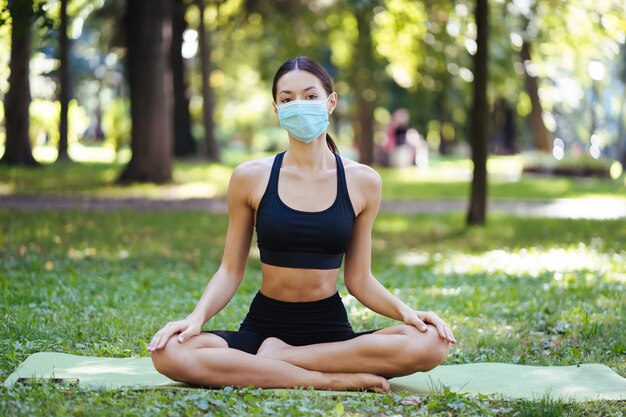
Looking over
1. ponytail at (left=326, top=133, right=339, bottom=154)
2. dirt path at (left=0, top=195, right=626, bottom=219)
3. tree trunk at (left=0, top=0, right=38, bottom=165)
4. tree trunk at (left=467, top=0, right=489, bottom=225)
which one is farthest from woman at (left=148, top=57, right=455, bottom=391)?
tree trunk at (left=0, top=0, right=38, bottom=165)

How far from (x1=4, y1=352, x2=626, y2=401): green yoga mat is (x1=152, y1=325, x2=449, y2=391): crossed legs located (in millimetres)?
162

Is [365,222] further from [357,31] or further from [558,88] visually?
[558,88]

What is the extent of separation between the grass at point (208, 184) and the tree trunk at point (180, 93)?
2.65 meters

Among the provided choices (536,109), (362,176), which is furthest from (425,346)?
(536,109)

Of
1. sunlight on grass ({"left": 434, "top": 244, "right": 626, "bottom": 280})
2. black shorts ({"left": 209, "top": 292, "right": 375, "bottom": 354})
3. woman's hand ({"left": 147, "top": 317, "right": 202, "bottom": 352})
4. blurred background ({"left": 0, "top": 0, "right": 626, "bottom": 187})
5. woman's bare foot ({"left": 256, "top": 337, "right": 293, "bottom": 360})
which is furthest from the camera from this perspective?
blurred background ({"left": 0, "top": 0, "right": 626, "bottom": 187})

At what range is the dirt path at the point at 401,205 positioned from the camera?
17.5m

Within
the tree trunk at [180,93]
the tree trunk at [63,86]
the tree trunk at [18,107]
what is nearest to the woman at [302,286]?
the tree trunk at [18,107]

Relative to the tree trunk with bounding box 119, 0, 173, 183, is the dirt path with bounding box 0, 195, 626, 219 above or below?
below

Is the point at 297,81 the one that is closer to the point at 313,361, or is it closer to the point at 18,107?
the point at 313,361

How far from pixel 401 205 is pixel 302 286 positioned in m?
14.2

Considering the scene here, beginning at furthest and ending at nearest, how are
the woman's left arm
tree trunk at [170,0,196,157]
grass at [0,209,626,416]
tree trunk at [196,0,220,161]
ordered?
tree trunk at [170,0,196,157]
tree trunk at [196,0,220,161]
the woman's left arm
grass at [0,209,626,416]

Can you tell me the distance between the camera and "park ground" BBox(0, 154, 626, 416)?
5230mm

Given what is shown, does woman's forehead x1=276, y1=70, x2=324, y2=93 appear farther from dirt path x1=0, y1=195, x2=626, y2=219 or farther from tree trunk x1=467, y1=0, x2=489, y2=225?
dirt path x1=0, y1=195, x2=626, y2=219

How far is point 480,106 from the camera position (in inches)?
598
